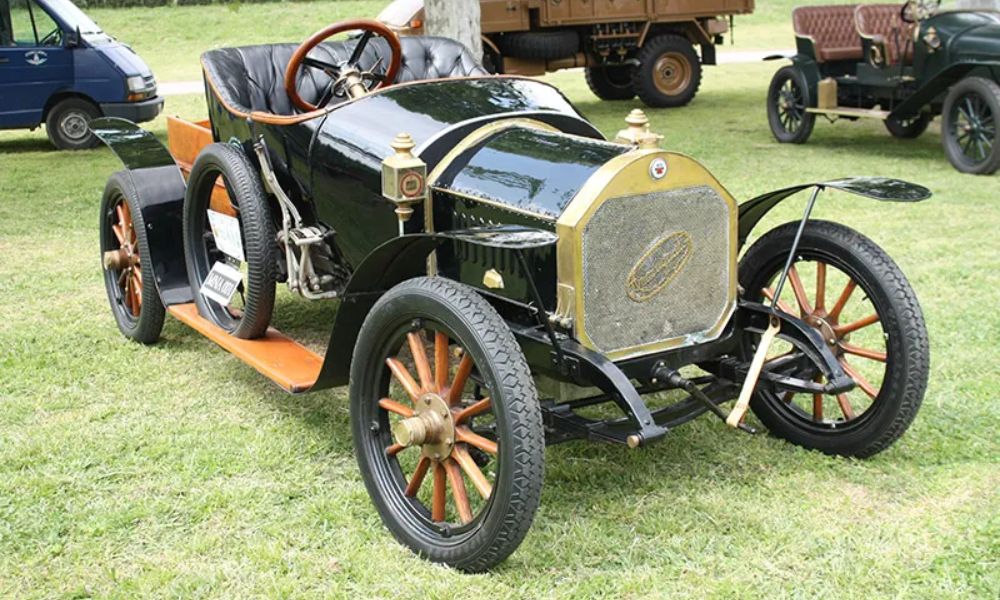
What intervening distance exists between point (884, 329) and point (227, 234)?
2499 millimetres

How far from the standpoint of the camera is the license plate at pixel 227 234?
4.21m

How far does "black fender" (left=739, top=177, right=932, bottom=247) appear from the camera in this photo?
3.22 m

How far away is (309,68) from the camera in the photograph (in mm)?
5160

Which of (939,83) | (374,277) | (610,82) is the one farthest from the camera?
(610,82)

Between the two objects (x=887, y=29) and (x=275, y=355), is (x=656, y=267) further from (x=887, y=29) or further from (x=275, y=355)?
(x=887, y=29)

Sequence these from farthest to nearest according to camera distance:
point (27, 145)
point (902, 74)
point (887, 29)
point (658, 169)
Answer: point (27, 145) < point (887, 29) < point (902, 74) < point (658, 169)

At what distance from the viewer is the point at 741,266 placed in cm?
367

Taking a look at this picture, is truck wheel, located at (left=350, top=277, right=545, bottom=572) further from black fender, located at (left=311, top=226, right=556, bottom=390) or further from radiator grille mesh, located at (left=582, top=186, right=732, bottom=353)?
radiator grille mesh, located at (left=582, top=186, right=732, bottom=353)

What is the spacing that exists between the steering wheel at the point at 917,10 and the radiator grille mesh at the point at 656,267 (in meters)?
6.40

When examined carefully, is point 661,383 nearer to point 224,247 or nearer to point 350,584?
point 350,584

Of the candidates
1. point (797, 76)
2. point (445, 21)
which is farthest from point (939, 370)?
point (797, 76)

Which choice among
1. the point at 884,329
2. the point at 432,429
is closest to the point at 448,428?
the point at 432,429

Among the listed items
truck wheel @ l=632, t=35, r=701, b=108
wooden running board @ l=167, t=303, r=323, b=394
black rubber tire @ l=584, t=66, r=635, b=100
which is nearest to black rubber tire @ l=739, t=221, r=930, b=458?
wooden running board @ l=167, t=303, r=323, b=394

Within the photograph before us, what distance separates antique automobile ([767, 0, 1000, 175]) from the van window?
7.04m
